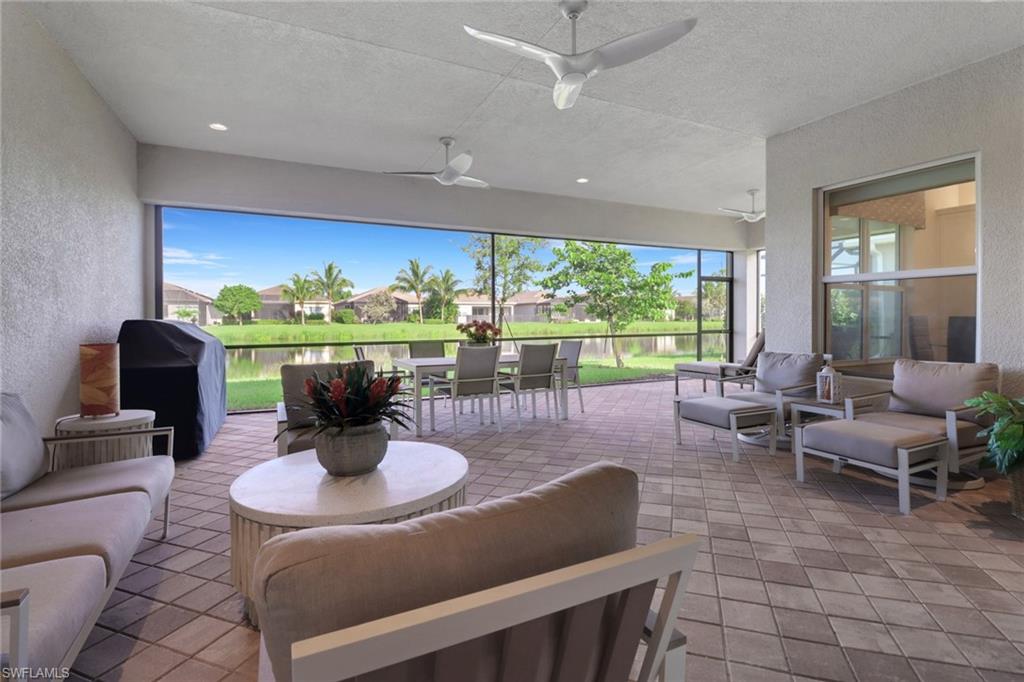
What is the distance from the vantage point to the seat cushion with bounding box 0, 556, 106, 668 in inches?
41.9

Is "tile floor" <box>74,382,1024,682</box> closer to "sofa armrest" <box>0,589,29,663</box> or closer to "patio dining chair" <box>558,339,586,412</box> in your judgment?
"sofa armrest" <box>0,589,29,663</box>

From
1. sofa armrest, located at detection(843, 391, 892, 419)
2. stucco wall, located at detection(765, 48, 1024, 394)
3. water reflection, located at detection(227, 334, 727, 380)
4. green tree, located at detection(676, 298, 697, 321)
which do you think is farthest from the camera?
green tree, located at detection(676, 298, 697, 321)

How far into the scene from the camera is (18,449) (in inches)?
76.1

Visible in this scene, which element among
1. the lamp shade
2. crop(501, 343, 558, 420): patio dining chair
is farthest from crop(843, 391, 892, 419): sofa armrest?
the lamp shade

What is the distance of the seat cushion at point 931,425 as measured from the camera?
2.82 m

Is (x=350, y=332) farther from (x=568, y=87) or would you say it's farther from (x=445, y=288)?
(x=568, y=87)

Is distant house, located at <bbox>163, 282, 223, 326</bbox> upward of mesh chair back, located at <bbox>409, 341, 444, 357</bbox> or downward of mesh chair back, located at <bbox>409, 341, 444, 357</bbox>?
upward

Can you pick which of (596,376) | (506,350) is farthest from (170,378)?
(596,376)

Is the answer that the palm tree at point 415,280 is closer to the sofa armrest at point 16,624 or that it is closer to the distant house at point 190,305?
the distant house at point 190,305

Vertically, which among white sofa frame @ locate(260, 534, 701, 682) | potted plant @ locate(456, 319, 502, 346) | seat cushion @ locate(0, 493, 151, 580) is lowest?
seat cushion @ locate(0, 493, 151, 580)

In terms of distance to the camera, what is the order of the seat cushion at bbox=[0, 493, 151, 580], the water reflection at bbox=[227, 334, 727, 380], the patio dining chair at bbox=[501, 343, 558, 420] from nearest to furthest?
the seat cushion at bbox=[0, 493, 151, 580], the patio dining chair at bbox=[501, 343, 558, 420], the water reflection at bbox=[227, 334, 727, 380]

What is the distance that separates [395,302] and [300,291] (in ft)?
4.35

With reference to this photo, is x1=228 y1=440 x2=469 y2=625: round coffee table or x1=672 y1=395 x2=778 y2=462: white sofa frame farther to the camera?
x1=672 y1=395 x2=778 y2=462: white sofa frame

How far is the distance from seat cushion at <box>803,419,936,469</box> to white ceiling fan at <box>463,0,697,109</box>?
243 centimetres
